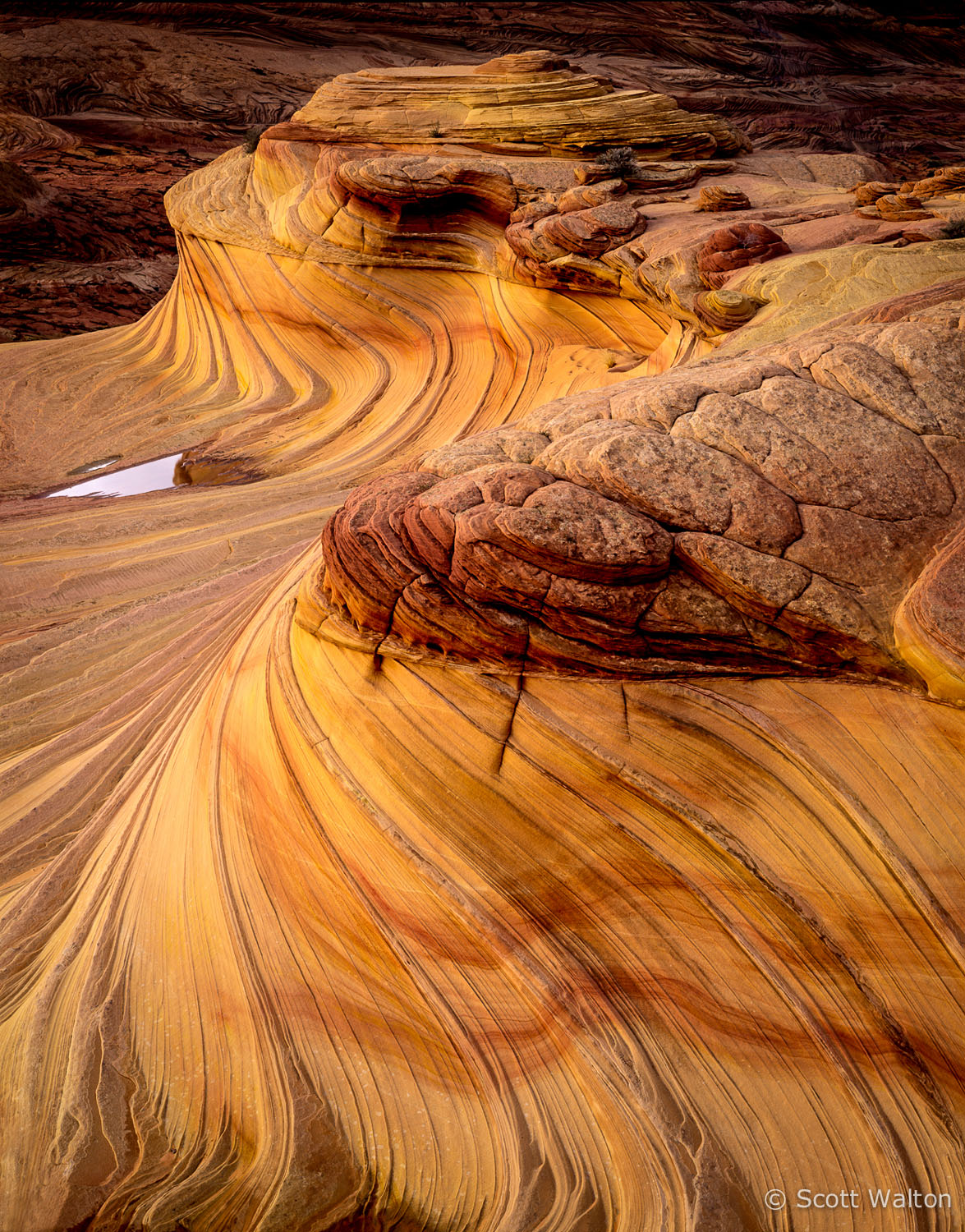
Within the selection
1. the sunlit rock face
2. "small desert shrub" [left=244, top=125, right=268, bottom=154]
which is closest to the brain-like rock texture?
the sunlit rock face

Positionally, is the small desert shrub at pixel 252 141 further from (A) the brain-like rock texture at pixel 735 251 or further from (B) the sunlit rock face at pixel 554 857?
(B) the sunlit rock face at pixel 554 857

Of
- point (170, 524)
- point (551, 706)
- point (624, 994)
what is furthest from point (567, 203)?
point (624, 994)

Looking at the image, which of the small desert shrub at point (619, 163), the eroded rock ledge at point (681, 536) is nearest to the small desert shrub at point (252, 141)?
the small desert shrub at point (619, 163)

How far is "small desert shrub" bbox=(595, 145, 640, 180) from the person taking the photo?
9.91m

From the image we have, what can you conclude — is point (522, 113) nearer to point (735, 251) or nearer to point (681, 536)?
point (735, 251)

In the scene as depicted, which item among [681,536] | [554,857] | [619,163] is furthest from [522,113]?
[554,857]

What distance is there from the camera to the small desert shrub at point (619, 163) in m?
9.91

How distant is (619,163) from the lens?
9.95m

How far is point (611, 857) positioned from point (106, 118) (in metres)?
20.7

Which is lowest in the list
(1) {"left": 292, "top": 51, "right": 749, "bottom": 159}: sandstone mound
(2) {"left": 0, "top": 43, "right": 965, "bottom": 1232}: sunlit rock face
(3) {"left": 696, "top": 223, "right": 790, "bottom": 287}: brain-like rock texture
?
(2) {"left": 0, "top": 43, "right": 965, "bottom": 1232}: sunlit rock face

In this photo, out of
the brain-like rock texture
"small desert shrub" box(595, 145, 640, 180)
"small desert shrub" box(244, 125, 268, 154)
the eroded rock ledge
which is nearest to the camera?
the eroded rock ledge

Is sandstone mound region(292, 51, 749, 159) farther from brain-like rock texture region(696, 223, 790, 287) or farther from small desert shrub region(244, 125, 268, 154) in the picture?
brain-like rock texture region(696, 223, 790, 287)

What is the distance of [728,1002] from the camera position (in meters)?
3.58

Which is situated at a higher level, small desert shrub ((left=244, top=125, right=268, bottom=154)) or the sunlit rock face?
small desert shrub ((left=244, top=125, right=268, bottom=154))
